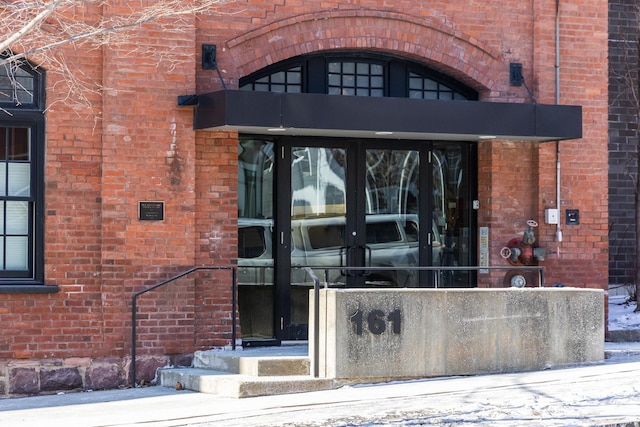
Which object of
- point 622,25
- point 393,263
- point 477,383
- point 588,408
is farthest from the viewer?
point 622,25

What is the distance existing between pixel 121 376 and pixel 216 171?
9.08 ft

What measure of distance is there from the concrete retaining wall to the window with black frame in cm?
356

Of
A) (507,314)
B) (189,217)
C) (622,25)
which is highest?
(622,25)

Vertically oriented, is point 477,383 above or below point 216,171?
below

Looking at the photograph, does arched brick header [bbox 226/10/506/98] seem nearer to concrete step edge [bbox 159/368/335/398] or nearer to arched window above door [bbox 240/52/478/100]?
arched window above door [bbox 240/52/478/100]

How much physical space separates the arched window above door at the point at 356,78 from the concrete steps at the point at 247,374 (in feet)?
11.7

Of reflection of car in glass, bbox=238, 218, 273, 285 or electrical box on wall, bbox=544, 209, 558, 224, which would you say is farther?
electrical box on wall, bbox=544, 209, 558, 224

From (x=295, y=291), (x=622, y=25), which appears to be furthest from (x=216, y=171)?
(x=622, y=25)

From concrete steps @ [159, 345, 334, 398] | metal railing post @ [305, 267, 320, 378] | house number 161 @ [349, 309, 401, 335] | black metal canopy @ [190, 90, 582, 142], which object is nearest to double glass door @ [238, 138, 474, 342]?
black metal canopy @ [190, 90, 582, 142]

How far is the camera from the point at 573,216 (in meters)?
15.8

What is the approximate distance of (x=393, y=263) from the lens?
618 inches

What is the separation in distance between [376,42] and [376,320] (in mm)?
4142

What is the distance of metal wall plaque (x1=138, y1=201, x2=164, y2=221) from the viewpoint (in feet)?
45.5

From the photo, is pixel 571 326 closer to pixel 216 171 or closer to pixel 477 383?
pixel 477 383
